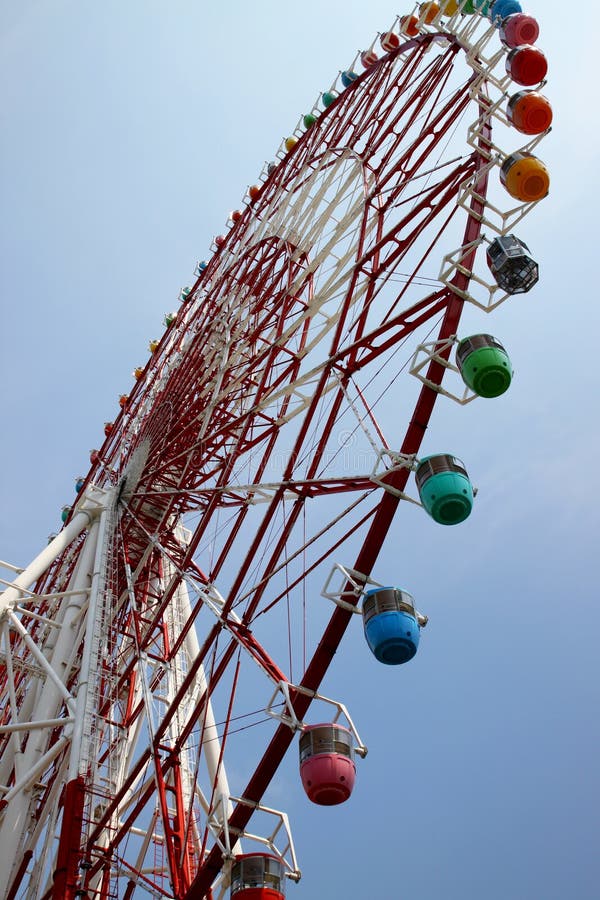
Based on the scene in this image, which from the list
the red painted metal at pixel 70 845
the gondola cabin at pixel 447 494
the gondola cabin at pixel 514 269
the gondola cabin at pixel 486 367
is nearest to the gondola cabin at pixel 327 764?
the gondola cabin at pixel 447 494

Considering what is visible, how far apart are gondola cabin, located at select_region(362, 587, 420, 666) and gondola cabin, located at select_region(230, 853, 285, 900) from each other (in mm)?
1991

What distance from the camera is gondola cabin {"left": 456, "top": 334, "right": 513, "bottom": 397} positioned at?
21.7ft

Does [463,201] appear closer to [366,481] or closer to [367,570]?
[366,481]

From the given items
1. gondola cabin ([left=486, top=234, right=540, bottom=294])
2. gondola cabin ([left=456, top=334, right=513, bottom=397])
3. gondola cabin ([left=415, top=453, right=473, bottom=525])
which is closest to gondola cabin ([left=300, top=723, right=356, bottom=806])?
gondola cabin ([left=415, top=453, right=473, bottom=525])

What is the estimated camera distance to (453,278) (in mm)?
7582

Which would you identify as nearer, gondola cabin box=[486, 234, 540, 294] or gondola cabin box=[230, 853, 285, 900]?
gondola cabin box=[230, 853, 285, 900]

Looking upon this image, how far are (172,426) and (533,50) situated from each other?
7.48 m

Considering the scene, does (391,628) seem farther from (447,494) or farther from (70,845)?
(70,845)

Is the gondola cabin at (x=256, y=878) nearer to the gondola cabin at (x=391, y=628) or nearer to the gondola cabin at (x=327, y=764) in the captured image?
the gondola cabin at (x=327, y=764)

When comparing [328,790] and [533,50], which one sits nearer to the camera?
[328,790]

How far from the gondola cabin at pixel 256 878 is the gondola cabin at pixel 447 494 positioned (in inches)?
123

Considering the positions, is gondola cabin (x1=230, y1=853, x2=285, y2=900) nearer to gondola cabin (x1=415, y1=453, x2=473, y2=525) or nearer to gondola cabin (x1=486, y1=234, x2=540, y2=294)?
gondola cabin (x1=415, y1=453, x2=473, y2=525)

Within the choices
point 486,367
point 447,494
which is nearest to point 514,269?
point 486,367

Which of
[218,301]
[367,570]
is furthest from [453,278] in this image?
[218,301]
